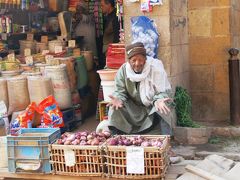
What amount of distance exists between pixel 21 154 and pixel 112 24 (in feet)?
15.4

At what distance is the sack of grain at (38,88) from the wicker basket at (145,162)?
10.1ft

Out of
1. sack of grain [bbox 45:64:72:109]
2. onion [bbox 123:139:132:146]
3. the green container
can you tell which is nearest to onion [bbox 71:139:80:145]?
onion [bbox 123:139:132:146]

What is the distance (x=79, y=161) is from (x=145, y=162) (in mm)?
575

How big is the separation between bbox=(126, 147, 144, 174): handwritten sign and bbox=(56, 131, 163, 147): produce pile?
0.46 ft

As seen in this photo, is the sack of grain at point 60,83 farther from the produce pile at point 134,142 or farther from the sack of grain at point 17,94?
the produce pile at point 134,142

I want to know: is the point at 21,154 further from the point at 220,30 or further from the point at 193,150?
the point at 220,30

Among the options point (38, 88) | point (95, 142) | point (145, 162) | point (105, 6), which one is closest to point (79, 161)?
point (95, 142)

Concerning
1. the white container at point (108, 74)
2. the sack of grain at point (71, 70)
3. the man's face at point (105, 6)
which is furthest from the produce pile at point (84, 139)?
the man's face at point (105, 6)

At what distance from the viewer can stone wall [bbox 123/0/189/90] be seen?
230 inches

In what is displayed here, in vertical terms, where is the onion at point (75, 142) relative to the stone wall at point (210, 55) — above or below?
below

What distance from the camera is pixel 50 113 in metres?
6.35

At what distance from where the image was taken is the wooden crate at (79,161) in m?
3.93

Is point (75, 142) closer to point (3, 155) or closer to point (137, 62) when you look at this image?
point (3, 155)

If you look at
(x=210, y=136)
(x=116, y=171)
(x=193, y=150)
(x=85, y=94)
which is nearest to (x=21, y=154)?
(x=116, y=171)
